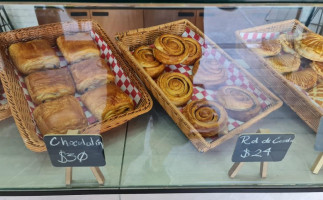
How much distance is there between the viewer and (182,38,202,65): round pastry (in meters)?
1.61

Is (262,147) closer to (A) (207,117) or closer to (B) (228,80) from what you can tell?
(A) (207,117)

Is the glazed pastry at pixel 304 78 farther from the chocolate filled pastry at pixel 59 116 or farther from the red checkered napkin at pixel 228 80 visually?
the chocolate filled pastry at pixel 59 116

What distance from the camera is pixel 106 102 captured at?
127 centimetres

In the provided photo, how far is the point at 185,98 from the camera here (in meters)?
1.38

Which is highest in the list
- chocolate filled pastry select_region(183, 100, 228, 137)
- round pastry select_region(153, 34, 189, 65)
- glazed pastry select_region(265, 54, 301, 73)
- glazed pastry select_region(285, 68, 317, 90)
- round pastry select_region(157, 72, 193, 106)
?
round pastry select_region(153, 34, 189, 65)

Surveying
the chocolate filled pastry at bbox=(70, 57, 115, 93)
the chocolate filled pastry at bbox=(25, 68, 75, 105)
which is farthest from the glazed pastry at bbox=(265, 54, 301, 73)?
the chocolate filled pastry at bbox=(25, 68, 75, 105)

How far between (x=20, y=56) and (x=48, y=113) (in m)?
0.43

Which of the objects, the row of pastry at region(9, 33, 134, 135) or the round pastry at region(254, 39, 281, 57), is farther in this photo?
the round pastry at region(254, 39, 281, 57)

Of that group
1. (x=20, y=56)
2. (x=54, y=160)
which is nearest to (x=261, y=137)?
(x=54, y=160)

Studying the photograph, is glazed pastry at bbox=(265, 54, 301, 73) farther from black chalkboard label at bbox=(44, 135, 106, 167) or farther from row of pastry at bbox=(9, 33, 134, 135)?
black chalkboard label at bbox=(44, 135, 106, 167)

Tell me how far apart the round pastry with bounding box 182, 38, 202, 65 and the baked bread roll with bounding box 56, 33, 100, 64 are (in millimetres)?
537

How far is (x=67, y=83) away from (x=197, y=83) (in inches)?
28.1

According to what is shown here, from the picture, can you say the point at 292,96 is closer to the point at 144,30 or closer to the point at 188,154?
the point at 188,154

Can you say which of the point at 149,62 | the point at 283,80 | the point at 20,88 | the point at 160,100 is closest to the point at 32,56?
the point at 20,88
